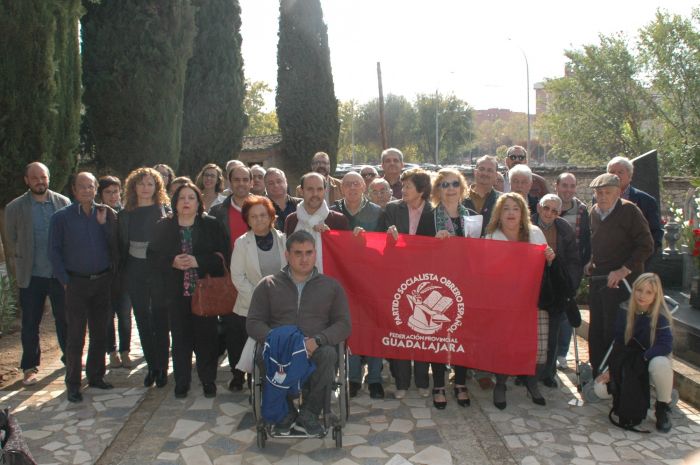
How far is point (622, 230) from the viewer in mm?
5426

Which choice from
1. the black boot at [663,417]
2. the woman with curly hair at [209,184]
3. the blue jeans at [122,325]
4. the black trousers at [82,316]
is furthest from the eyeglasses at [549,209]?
the blue jeans at [122,325]

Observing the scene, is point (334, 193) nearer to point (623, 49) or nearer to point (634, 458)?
point (634, 458)

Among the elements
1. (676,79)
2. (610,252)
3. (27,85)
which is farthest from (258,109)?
(610,252)

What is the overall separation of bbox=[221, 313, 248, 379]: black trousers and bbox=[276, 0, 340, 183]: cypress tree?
1972 centimetres

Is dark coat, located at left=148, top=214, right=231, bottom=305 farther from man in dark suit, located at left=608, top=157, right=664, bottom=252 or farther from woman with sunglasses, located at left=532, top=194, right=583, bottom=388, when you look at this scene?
man in dark suit, located at left=608, top=157, right=664, bottom=252

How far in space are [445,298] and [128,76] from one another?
399 inches

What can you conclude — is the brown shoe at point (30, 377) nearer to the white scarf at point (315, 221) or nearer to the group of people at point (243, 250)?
the group of people at point (243, 250)

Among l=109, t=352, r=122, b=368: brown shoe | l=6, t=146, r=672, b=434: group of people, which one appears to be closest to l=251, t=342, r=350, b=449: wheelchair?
l=6, t=146, r=672, b=434: group of people

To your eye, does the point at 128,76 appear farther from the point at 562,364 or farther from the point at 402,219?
the point at 562,364

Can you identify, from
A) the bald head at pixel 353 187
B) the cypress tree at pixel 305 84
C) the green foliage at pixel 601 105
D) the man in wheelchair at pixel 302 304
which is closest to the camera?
the man in wheelchair at pixel 302 304

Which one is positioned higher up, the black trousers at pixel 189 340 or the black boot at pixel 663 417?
the black trousers at pixel 189 340

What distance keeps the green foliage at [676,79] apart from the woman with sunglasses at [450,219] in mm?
23960

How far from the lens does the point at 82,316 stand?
556 centimetres

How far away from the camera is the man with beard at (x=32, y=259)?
589 centimetres
